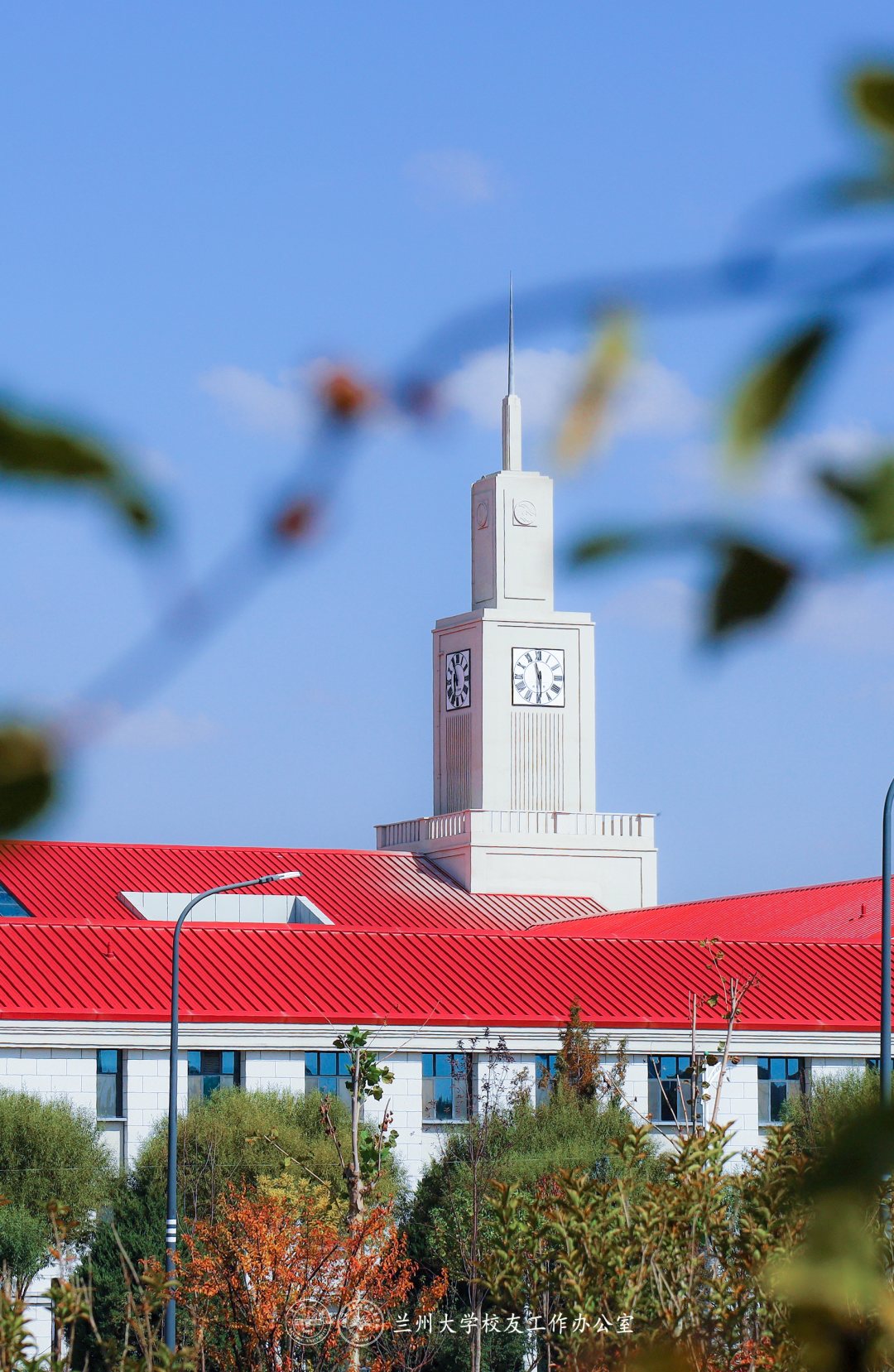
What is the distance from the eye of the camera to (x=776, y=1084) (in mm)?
47844

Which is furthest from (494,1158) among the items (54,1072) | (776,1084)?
(54,1072)

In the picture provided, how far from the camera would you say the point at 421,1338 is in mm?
34406

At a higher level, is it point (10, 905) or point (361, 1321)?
point (10, 905)

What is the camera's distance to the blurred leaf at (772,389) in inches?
46.1

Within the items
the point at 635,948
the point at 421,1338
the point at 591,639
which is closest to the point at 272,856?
the point at 591,639

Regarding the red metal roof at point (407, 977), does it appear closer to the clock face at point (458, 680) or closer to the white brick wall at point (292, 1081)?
the white brick wall at point (292, 1081)

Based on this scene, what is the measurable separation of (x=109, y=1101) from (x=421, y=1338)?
11669mm

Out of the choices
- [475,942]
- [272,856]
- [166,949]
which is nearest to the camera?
[166,949]

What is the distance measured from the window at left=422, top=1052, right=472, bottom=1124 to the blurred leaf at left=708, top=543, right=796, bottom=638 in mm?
44757

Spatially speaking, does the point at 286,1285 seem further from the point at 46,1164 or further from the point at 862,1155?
the point at 862,1155

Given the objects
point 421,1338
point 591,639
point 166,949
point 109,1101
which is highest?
point 591,639

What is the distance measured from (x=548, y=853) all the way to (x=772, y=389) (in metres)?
80.8

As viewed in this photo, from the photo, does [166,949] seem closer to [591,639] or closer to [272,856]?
[272,856]

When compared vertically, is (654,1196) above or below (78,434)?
below
